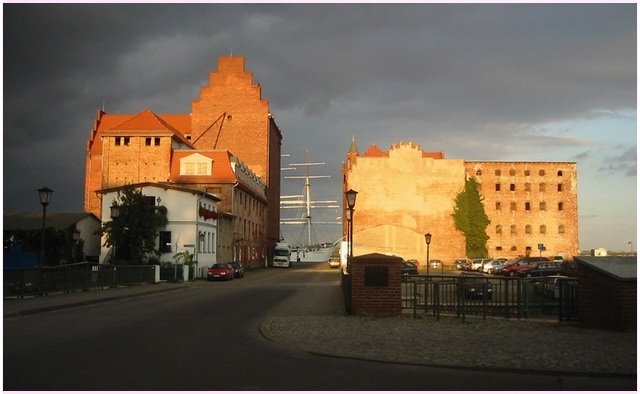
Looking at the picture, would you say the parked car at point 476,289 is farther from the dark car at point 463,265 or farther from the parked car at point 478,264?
the dark car at point 463,265

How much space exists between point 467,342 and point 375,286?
16.2 ft

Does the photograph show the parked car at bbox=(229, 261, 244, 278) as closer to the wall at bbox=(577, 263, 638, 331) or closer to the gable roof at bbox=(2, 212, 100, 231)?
the gable roof at bbox=(2, 212, 100, 231)

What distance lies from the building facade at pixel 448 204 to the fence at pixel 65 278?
37629 mm

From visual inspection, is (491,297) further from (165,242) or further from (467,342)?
(165,242)

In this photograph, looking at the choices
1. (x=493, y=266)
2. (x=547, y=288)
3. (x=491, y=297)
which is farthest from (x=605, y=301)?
(x=493, y=266)

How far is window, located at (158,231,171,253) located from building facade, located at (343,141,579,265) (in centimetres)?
2502

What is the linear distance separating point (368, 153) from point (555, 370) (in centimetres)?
9546

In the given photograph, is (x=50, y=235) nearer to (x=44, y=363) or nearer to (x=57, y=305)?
(x=57, y=305)

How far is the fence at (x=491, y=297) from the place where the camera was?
684 inches

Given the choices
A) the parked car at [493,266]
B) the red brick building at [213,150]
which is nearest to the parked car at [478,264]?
the parked car at [493,266]

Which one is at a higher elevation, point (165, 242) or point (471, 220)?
point (471, 220)

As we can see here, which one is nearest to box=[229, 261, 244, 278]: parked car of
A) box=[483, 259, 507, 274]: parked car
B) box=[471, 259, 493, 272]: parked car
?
box=[483, 259, 507, 274]: parked car

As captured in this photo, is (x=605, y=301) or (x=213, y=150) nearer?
(x=605, y=301)

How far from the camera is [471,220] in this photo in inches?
3383
